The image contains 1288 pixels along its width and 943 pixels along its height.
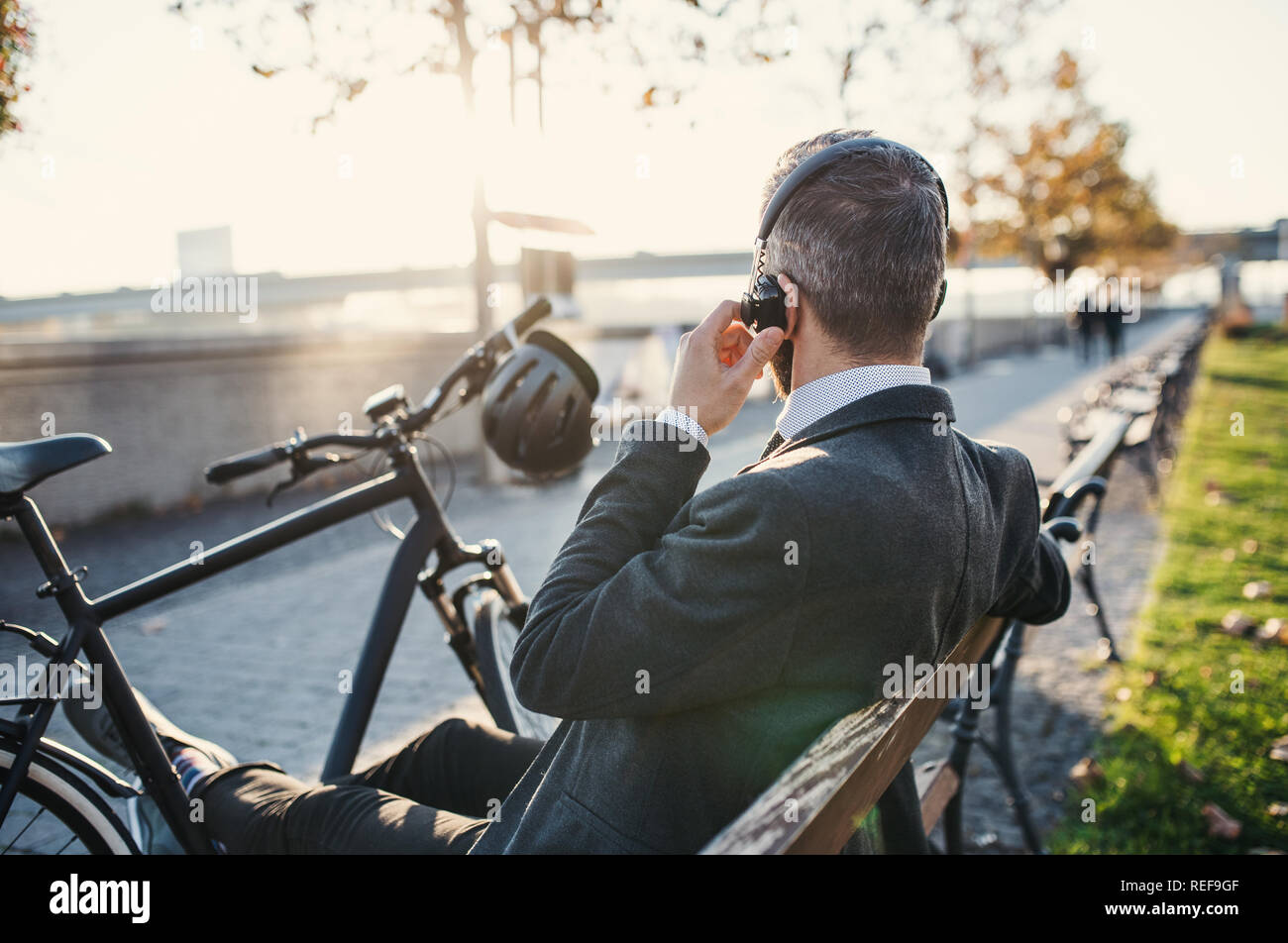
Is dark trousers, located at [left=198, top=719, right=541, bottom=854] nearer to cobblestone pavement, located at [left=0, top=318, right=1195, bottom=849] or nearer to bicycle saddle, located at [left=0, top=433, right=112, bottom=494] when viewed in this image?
cobblestone pavement, located at [left=0, top=318, right=1195, bottom=849]

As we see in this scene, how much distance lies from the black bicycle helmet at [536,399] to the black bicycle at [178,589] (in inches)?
7.5

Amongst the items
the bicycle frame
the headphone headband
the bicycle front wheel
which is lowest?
the bicycle front wheel

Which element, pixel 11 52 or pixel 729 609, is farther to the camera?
pixel 11 52

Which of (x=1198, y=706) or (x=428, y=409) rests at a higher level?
(x=428, y=409)

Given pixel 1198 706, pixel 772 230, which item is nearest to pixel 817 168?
pixel 772 230

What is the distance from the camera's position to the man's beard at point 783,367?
1660 millimetres

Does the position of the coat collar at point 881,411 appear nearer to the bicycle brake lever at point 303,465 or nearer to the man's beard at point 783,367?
the man's beard at point 783,367

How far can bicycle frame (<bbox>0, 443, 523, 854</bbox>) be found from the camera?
86.0 inches

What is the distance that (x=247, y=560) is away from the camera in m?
2.43

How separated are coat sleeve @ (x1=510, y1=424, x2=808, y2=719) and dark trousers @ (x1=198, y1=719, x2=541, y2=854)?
630 millimetres

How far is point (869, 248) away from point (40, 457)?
179 cm

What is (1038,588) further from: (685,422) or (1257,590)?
(1257,590)

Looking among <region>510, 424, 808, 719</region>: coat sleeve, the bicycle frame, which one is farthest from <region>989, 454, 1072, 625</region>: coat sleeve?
the bicycle frame
